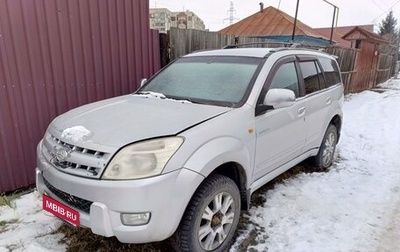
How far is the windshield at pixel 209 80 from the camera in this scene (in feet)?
9.72

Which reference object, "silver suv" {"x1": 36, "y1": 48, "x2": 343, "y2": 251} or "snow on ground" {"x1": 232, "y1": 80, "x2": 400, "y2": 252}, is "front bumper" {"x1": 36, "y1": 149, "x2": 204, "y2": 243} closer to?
"silver suv" {"x1": 36, "y1": 48, "x2": 343, "y2": 251}

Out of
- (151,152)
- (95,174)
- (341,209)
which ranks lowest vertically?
(341,209)

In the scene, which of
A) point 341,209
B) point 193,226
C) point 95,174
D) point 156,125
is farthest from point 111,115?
point 341,209

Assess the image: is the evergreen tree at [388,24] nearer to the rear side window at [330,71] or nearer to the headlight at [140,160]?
the rear side window at [330,71]

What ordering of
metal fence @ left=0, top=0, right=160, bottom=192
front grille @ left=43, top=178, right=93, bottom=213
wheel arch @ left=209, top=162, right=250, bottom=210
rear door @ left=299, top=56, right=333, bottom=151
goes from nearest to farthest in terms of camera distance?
front grille @ left=43, top=178, right=93, bottom=213
wheel arch @ left=209, top=162, right=250, bottom=210
metal fence @ left=0, top=0, right=160, bottom=192
rear door @ left=299, top=56, right=333, bottom=151

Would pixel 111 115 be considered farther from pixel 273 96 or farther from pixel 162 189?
pixel 273 96

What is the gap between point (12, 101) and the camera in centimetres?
360

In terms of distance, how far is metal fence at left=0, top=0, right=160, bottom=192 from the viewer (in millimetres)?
3549

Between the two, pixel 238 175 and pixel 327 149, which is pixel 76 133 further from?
pixel 327 149

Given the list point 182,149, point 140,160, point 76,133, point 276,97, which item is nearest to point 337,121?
point 276,97

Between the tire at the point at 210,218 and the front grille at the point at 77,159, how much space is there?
708 millimetres

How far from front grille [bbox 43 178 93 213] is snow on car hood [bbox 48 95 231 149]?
1.25 ft

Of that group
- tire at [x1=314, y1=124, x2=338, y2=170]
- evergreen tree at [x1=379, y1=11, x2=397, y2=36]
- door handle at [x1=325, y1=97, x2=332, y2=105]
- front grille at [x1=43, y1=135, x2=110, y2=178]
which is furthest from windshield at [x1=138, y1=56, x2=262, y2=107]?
evergreen tree at [x1=379, y1=11, x2=397, y2=36]

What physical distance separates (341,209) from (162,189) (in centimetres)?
230
